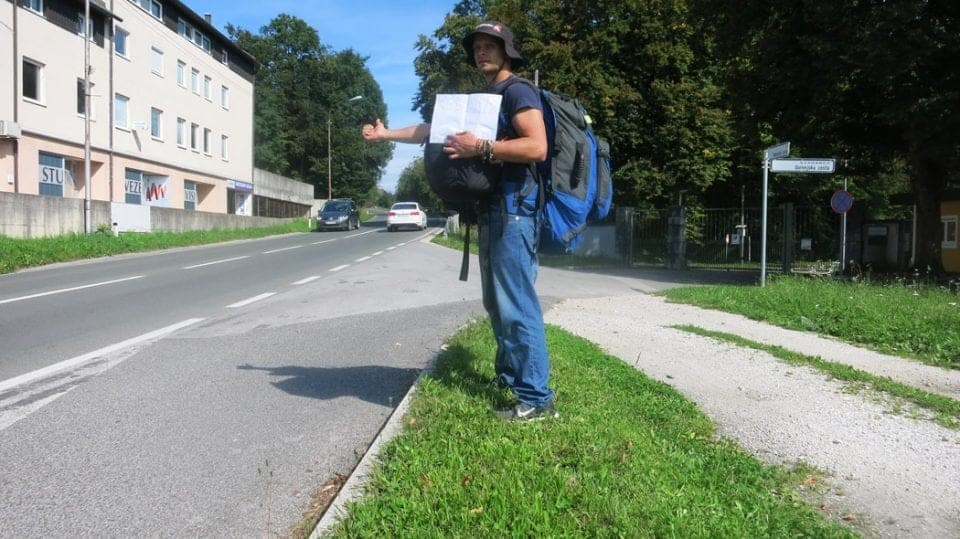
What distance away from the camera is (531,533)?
238 centimetres

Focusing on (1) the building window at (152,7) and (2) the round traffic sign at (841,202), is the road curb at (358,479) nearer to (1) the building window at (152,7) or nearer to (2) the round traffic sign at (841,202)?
(2) the round traffic sign at (841,202)

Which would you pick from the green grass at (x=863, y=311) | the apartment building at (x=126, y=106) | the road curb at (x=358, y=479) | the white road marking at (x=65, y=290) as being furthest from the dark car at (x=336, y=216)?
the road curb at (x=358, y=479)

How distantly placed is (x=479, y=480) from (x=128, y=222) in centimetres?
2489

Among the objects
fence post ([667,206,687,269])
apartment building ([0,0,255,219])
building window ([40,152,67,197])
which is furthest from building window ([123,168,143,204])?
fence post ([667,206,687,269])

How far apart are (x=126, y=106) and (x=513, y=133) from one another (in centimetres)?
3148

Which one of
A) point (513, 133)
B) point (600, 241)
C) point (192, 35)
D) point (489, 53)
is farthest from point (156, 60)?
point (513, 133)

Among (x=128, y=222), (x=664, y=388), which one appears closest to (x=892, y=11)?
(x=664, y=388)

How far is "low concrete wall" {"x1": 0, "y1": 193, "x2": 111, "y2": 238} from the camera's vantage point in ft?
60.1

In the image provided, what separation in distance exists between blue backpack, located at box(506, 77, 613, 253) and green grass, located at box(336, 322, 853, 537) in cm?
98

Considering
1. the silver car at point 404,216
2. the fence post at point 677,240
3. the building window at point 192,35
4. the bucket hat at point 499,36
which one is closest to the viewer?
the bucket hat at point 499,36

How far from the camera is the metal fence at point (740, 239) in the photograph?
18.3 meters

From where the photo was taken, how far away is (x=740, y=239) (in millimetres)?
21406

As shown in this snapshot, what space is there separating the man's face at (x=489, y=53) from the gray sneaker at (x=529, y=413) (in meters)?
1.74

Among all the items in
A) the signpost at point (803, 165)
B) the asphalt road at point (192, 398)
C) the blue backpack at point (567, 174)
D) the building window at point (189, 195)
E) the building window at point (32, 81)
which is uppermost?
the building window at point (32, 81)
